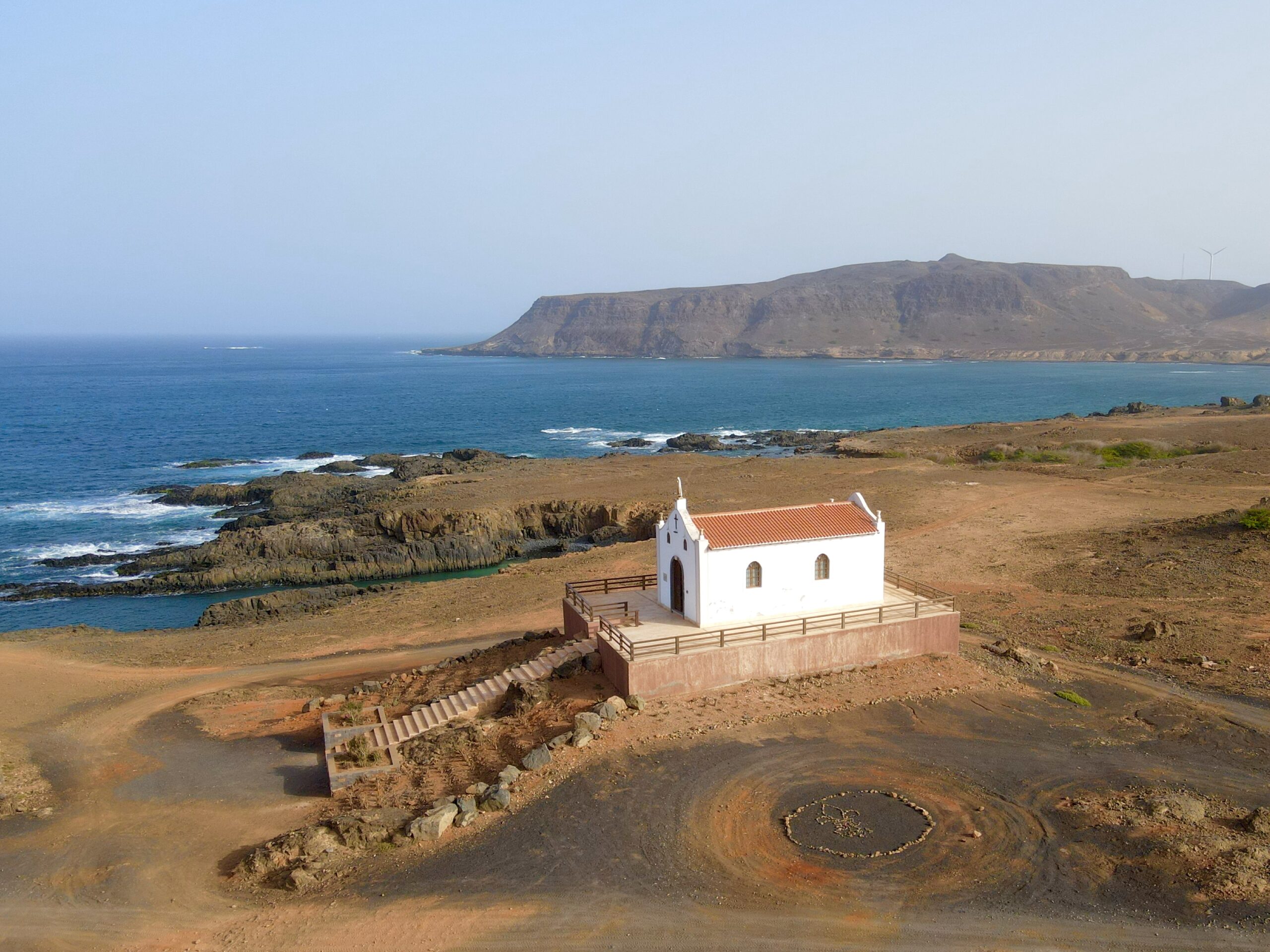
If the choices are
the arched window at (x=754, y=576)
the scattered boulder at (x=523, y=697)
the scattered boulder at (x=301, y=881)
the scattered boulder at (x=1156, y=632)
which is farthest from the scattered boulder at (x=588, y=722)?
the scattered boulder at (x=1156, y=632)

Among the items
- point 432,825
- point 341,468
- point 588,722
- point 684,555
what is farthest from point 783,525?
point 341,468

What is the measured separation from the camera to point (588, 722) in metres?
21.7

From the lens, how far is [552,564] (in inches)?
1732

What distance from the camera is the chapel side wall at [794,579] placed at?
81.0 ft

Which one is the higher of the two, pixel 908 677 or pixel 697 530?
pixel 697 530

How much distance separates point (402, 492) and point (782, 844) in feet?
150

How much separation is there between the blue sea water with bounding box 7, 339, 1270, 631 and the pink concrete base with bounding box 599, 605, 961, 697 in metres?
27.3

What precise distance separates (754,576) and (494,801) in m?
9.62

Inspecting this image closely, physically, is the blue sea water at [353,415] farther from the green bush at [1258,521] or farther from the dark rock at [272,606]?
the green bush at [1258,521]

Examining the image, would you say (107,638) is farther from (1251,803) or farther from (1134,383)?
(1134,383)

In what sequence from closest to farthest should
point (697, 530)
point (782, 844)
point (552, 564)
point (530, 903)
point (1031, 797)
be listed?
point (530, 903) < point (782, 844) < point (1031, 797) < point (697, 530) < point (552, 564)

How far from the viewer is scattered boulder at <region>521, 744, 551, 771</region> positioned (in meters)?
20.3

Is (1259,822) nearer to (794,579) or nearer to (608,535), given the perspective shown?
(794,579)

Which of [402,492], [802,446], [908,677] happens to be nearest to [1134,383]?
[802,446]
